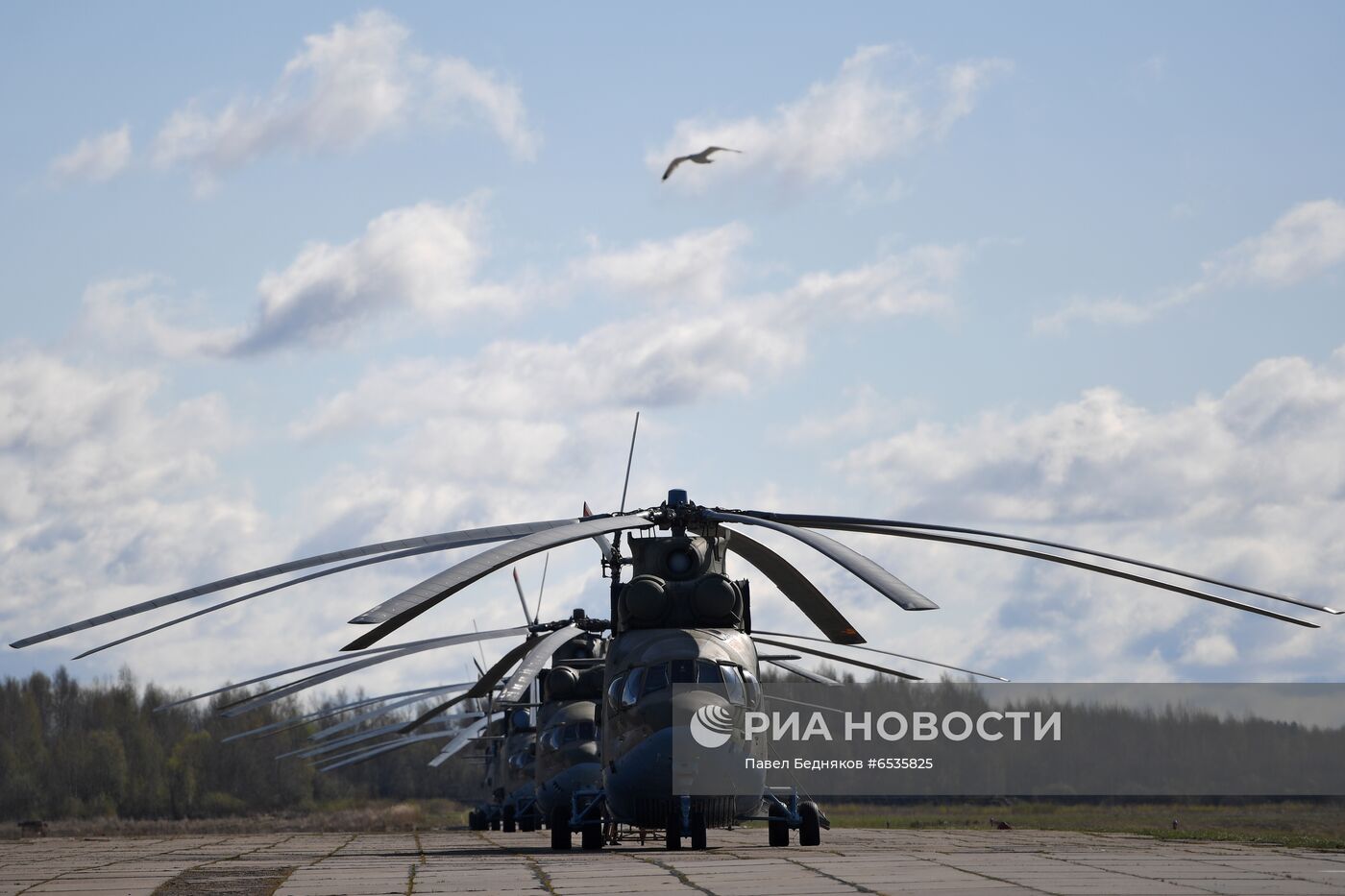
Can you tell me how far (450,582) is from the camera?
13367 millimetres

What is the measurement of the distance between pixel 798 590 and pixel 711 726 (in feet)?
8.90

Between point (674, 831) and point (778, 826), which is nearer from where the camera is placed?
point (674, 831)

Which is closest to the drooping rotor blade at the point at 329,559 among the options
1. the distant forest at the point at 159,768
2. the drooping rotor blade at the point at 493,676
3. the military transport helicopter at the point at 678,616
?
the military transport helicopter at the point at 678,616

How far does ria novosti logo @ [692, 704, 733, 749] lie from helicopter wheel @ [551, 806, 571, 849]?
3959mm

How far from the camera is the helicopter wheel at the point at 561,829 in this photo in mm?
20750

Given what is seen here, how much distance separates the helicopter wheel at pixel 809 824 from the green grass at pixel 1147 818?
19.8 feet

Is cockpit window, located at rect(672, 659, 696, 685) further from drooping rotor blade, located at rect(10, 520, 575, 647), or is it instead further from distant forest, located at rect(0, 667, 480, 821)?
distant forest, located at rect(0, 667, 480, 821)

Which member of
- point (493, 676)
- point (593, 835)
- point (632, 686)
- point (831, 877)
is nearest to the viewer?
point (831, 877)

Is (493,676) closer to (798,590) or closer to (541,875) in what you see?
(798,590)

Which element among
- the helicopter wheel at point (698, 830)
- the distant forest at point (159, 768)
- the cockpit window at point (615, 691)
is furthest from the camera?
the distant forest at point (159, 768)

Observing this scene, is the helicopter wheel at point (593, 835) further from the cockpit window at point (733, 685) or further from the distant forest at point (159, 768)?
the distant forest at point (159, 768)

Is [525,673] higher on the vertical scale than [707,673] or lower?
higher

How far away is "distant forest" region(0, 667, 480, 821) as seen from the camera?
87312 mm

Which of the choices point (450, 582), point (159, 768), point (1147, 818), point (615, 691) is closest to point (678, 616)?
point (615, 691)
